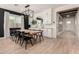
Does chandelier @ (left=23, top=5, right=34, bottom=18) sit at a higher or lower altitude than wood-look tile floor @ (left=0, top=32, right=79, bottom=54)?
higher

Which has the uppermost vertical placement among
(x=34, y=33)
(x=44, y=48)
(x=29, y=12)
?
(x=29, y=12)

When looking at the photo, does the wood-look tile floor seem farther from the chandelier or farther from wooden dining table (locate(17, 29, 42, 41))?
the chandelier

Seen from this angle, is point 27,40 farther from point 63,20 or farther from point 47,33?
point 63,20

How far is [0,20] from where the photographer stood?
404 centimetres

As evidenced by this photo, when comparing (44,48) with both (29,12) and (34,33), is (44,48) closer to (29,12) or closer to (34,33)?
(34,33)

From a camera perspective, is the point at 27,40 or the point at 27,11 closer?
the point at 27,40

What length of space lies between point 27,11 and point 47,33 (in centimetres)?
138

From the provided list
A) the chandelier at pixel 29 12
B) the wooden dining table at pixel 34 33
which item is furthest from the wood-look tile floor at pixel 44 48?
the chandelier at pixel 29 12

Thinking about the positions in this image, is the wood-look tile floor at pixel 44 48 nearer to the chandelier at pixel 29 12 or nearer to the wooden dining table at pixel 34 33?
the wooden dining table at pixel 34 33

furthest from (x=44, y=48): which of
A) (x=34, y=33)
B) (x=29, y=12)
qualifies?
(x=29, y=12)

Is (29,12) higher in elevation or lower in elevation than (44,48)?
higher

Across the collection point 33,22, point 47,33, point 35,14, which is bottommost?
point 47,33

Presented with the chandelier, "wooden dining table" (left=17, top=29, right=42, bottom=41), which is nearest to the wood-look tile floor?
"wooden dining table" (left=17, top=29, right=42, bottom=41)
